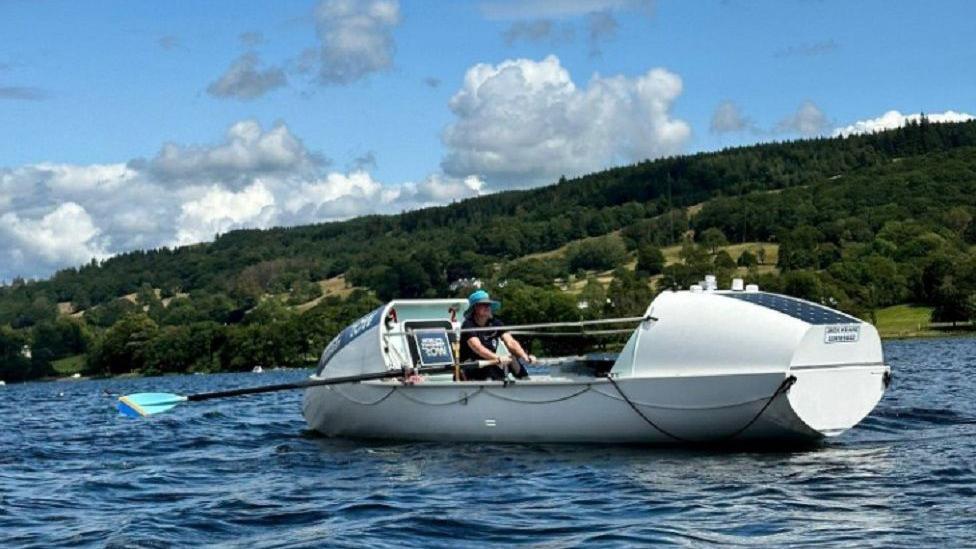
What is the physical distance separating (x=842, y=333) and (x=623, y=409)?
3456 millimetres

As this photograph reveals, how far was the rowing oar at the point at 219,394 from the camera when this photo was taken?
2220 cm

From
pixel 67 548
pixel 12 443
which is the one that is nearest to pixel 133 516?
pixel 67 548

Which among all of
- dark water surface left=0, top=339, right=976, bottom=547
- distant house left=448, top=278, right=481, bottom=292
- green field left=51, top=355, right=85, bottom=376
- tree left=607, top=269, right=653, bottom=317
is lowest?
dark water surface left=0, top=339, right=976, bottom=547

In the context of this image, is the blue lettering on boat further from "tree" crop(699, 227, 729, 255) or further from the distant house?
"tree" crop(699, 227, 729, 255)

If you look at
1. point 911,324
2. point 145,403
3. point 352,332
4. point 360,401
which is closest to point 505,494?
point 360,401

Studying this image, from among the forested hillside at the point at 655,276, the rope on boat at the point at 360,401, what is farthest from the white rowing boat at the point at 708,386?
the forested hillside at the point at 655,276

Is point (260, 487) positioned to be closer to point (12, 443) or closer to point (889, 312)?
point (12, 443)

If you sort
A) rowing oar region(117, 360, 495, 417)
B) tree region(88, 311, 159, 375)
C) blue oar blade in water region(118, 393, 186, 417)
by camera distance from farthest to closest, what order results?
tree region(88, 311, 159, 375)
blue oar blade in water region(118, 393, 186, 417)
rowing oar region(117, 360, 495, 417)

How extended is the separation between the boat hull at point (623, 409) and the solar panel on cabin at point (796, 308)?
0.76 metres

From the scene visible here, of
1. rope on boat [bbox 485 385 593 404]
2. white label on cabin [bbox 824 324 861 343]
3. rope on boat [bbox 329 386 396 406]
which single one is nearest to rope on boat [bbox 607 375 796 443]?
rope on boat [bbox 485 385 593 404]

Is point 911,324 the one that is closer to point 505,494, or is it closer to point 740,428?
point 740,428

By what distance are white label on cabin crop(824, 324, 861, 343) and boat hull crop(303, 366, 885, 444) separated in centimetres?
45

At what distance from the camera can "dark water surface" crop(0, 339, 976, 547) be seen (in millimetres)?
12852

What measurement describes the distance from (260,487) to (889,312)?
356ft
